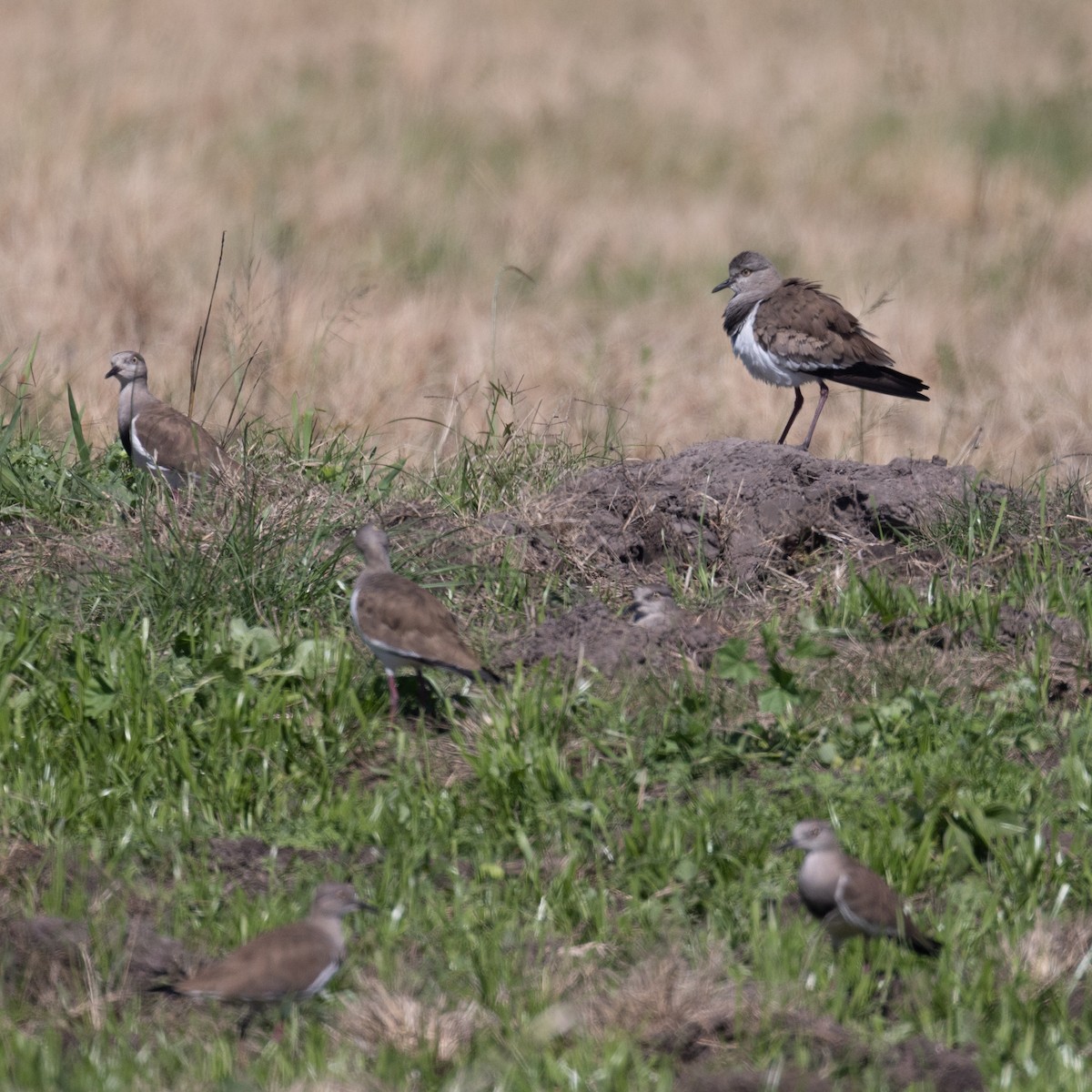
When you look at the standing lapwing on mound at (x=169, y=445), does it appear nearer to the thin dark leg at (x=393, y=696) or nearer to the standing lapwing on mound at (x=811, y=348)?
the thin dark leg at (x=393, y=696)

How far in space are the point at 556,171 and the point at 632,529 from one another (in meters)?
12.5

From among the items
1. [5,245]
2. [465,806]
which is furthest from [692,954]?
[5,245]

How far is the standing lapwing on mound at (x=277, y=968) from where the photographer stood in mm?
4020

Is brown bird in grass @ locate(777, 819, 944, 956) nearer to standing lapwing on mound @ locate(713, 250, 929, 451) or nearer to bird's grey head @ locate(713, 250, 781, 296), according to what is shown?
standing lapwing on mound @ locate(713, 250, 929, 451)

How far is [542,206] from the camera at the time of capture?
1691 cm

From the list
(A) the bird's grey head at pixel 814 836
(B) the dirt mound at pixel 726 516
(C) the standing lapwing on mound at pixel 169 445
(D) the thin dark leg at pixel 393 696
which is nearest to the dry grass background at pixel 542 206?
(C) the standing lapwing on mound at pixel 169 445

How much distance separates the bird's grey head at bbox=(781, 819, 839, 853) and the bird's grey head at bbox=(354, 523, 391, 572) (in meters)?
1.92

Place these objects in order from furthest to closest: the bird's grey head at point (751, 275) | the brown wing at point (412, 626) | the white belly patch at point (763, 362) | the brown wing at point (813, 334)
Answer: the bird's grey head at point (751, 275)
the white belly patch at point (763, 362)
the brown wing at point (813, 334)
the brown wing at point (412, 626)

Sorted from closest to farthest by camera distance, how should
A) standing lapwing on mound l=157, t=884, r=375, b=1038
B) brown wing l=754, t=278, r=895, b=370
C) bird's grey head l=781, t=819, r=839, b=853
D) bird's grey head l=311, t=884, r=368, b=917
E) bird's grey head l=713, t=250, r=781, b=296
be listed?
1. standing lapwing on mound l=157, t=884, r=375, b=1038
2. bird's grey head l=311, t=884, r=368, b=917
3. bird's grey head l=781, t=819, r=839, b=853
4. brown wing l=754, t=278, r=895, b=370
5. bird's grey head l=713, t=250, r=781, b=296

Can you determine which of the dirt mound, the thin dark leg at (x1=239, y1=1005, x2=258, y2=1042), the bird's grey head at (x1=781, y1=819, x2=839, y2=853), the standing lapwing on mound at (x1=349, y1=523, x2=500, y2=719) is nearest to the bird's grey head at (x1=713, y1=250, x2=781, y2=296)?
the dirt mound

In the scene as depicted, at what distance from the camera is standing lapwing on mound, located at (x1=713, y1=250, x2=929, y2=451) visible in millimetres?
7699

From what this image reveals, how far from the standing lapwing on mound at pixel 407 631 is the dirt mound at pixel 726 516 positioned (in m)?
0.99

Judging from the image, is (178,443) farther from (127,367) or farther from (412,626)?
(412,626)

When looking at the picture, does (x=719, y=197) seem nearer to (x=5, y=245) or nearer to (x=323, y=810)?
(x=5, y=245)
